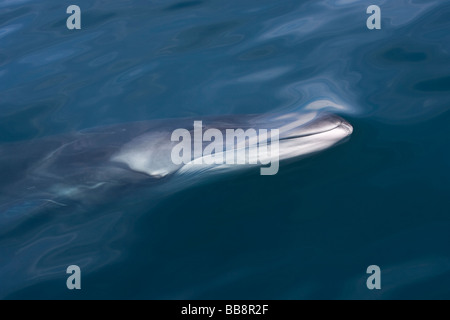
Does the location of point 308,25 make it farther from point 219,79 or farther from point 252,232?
point 252,232

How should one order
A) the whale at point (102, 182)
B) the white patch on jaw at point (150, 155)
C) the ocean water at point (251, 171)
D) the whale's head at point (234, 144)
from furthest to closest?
the white patch on jaw at point (150, 155)
the whale's head at point (234, 144)
the whale at point (102, 182)
the ocean water at point (251, 171)

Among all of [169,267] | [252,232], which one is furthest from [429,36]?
[169,267]

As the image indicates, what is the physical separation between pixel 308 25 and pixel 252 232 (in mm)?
4864

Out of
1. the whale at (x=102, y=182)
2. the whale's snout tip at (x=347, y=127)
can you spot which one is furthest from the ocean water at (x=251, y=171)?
the whale's snout tip at (x=347, y=127)

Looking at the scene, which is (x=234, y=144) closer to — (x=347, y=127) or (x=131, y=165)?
(x=131, y=165)

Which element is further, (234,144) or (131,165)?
(131,165)

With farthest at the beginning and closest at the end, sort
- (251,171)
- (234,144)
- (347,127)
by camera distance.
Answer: (347,127), (251,171), (234,144)

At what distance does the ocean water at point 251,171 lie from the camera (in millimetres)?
4852

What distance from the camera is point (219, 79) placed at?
8102 mm

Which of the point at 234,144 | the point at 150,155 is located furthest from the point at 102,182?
the point at 234,144

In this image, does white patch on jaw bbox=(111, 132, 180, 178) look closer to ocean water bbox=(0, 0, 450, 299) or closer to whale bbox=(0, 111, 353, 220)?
whale bbox=(0, 111, 353, 220)

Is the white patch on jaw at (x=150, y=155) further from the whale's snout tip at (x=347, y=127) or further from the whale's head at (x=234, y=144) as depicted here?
the whale's snout tip at (x=347, y=127)

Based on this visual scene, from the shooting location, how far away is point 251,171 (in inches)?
230

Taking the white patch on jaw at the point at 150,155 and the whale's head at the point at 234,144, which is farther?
the white patch on jaw at the point at 150,155
